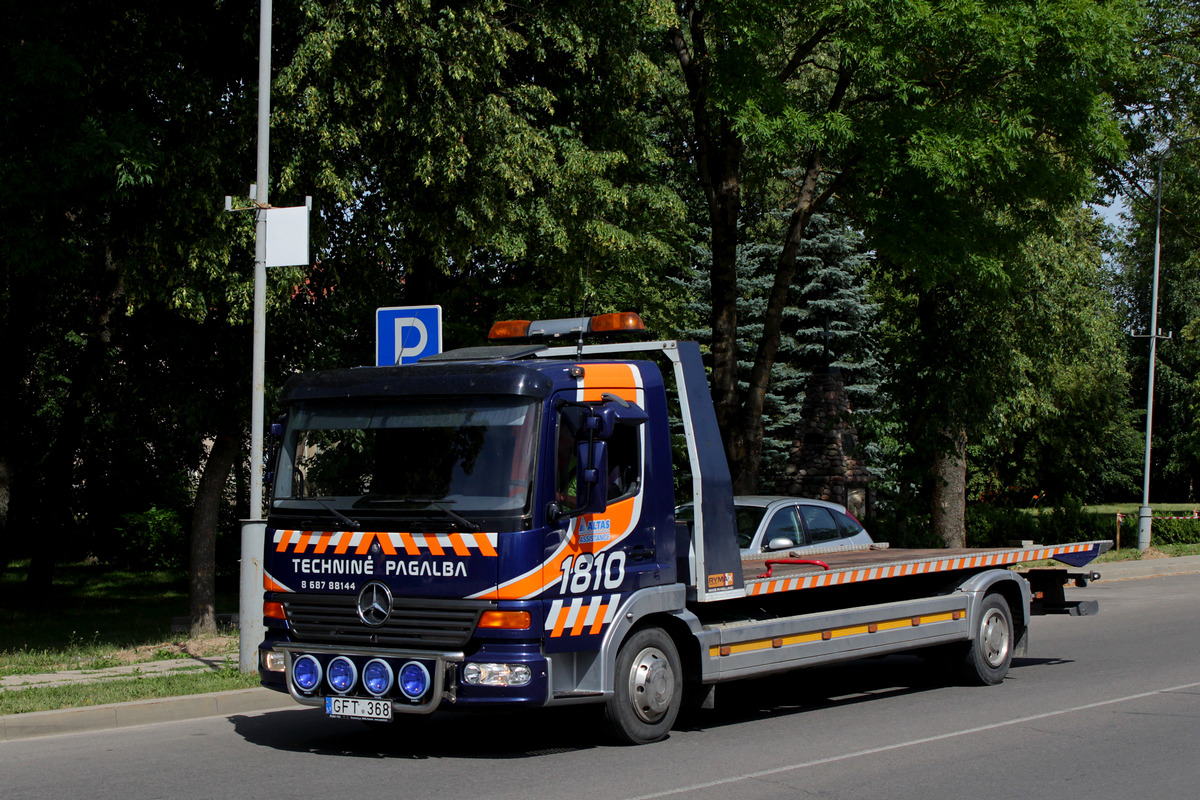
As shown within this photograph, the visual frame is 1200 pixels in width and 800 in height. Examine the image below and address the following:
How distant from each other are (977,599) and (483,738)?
15.9ft

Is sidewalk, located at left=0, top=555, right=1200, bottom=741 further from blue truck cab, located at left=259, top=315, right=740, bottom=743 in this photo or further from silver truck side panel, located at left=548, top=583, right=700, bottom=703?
silver truck side panel, located at left=548, top=583, right=700, bottom=703

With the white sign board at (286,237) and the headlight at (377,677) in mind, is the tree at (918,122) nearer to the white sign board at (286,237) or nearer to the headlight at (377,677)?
the white sign board at (286,237)

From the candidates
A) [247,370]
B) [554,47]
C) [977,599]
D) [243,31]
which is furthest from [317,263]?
[977,599]

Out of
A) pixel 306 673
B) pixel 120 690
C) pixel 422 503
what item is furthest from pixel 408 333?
pixel 306 673

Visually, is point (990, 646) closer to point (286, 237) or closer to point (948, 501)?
point (286, 237)

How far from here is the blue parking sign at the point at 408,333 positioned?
38.6 feet

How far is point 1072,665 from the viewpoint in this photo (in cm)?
1238

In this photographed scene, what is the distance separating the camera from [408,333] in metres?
11.9

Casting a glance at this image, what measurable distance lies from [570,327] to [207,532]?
322 inches

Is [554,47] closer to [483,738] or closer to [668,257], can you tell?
[668,257]

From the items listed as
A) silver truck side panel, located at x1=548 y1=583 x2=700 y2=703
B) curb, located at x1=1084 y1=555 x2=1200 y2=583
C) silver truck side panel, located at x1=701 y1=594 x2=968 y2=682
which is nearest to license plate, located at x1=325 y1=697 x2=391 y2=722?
silver truck side panel, located at x1=548 y1=583 x2=700 y2=703

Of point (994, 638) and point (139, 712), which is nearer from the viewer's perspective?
point (139, 712)

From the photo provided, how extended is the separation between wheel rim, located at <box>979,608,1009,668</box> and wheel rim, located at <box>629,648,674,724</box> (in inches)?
160

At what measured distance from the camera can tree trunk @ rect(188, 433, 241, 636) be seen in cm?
1558
